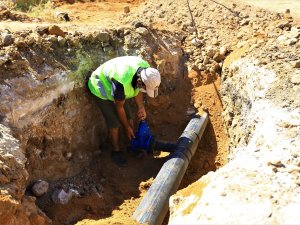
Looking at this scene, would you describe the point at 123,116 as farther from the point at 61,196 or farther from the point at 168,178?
the point at 61,196

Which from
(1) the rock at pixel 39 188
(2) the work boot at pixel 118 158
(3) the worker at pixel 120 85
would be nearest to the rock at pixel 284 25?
(3) the worker at pixel 120 85

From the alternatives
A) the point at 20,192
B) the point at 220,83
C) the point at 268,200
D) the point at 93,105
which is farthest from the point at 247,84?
the point at 20,192

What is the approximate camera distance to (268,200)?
11.9ft

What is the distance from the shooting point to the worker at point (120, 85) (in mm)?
5582

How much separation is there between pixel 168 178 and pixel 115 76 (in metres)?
1.60

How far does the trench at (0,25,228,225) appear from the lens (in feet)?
17.8

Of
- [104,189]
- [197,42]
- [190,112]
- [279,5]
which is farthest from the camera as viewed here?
[279,5]

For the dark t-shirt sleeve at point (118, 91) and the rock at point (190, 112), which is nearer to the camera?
the dark t-shirt sleeve at point (118, 91)

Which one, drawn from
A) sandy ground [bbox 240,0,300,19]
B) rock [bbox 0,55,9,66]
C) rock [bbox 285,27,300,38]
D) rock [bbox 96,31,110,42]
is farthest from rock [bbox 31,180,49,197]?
sandy ground [bbox 240,0,300,19]

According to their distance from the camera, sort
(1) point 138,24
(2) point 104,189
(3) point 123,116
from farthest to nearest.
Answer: (1) point 138,24 < (2) point 104,189 < (3) point 123,116

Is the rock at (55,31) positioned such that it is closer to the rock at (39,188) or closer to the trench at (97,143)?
the trench at (97,143)

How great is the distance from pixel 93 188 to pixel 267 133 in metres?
2.70

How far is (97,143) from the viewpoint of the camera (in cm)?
671

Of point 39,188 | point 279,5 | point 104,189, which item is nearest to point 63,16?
point 104,189
